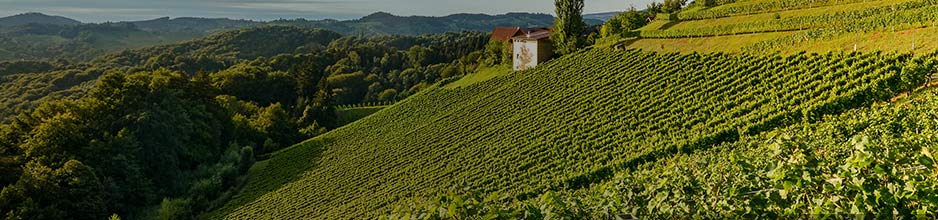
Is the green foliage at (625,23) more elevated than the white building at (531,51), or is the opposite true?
the green foliage at (625,23)

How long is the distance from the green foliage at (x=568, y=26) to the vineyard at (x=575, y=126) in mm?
2661

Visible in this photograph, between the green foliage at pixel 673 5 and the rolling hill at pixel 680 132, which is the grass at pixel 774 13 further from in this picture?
the green foliage at pixel 673 5

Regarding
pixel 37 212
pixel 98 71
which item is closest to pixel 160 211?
pixel 37 212

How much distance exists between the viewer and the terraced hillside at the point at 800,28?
85.4 ft

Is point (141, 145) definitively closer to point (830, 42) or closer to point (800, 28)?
point (830, 42)

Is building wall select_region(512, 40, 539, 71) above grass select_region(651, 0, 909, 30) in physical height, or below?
below

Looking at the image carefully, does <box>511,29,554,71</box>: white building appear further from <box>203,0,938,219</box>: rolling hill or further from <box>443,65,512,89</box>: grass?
<box>203,0,938,219</box>: rolling hill

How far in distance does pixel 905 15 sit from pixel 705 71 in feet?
34.0

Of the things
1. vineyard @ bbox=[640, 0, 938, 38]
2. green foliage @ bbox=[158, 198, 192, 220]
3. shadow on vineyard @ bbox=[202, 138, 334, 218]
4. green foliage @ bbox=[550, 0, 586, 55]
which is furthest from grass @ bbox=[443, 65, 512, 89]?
green foliage @ bbox=[158, 198, 192, 220]

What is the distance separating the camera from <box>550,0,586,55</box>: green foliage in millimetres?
53906

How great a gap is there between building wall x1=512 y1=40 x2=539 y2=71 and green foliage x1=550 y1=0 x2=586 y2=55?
7.60 ft

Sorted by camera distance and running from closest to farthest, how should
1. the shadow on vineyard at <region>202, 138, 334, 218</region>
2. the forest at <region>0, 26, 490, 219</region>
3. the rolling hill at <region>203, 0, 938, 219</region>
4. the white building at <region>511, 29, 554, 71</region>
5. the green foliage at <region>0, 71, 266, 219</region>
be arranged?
the rolling hill at <region>203, 0, 938, 219</region> → the green foliage at <region>0, 71, 266, 219</region> → the forest at <region>0, 26, 490, 219</region> → the shadow on vineyard at <region>202, 138, 334, 218</region> → the white building at <region>511, 29, 554, 71</region>

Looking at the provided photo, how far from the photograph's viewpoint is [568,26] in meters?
54.4

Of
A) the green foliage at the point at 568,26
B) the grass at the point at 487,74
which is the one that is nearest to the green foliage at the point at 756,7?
the green foliage at the point at 568,26
